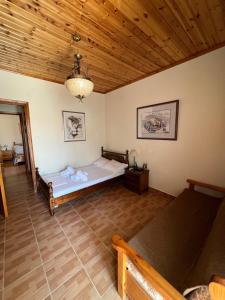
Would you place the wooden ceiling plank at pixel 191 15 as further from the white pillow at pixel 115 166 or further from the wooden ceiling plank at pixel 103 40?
the white pillow at pixel 115 166

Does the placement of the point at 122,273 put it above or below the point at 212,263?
below

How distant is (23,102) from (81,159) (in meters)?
2.09

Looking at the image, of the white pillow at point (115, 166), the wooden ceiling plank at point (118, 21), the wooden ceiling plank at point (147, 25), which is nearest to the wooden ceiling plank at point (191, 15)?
the wooden ceiling plank at point (147, 25)

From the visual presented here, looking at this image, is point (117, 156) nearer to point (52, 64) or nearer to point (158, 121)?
point (158, 121)

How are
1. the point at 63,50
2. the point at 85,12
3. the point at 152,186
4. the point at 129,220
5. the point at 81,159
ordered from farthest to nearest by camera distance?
the point at 81,159 → the point at 152,186 → the point at 129,220 → the point at 63,50 → the point at 85,12

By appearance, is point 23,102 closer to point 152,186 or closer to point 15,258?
point 15,258

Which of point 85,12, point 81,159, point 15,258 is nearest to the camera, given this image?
point 85,12

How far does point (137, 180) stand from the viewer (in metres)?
3.25

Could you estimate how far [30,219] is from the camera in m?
2.40

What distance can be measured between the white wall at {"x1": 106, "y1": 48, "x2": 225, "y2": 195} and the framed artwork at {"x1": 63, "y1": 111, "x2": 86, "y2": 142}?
1.52 m

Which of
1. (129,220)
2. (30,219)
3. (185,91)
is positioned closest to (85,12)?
(185,91)

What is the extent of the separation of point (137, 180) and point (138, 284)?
224 cm

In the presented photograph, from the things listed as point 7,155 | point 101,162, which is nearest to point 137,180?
point 101,162

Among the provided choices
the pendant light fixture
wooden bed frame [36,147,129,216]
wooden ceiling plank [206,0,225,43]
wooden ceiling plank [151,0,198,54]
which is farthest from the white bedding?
wooden ceiling plank [206,0,225,43]
